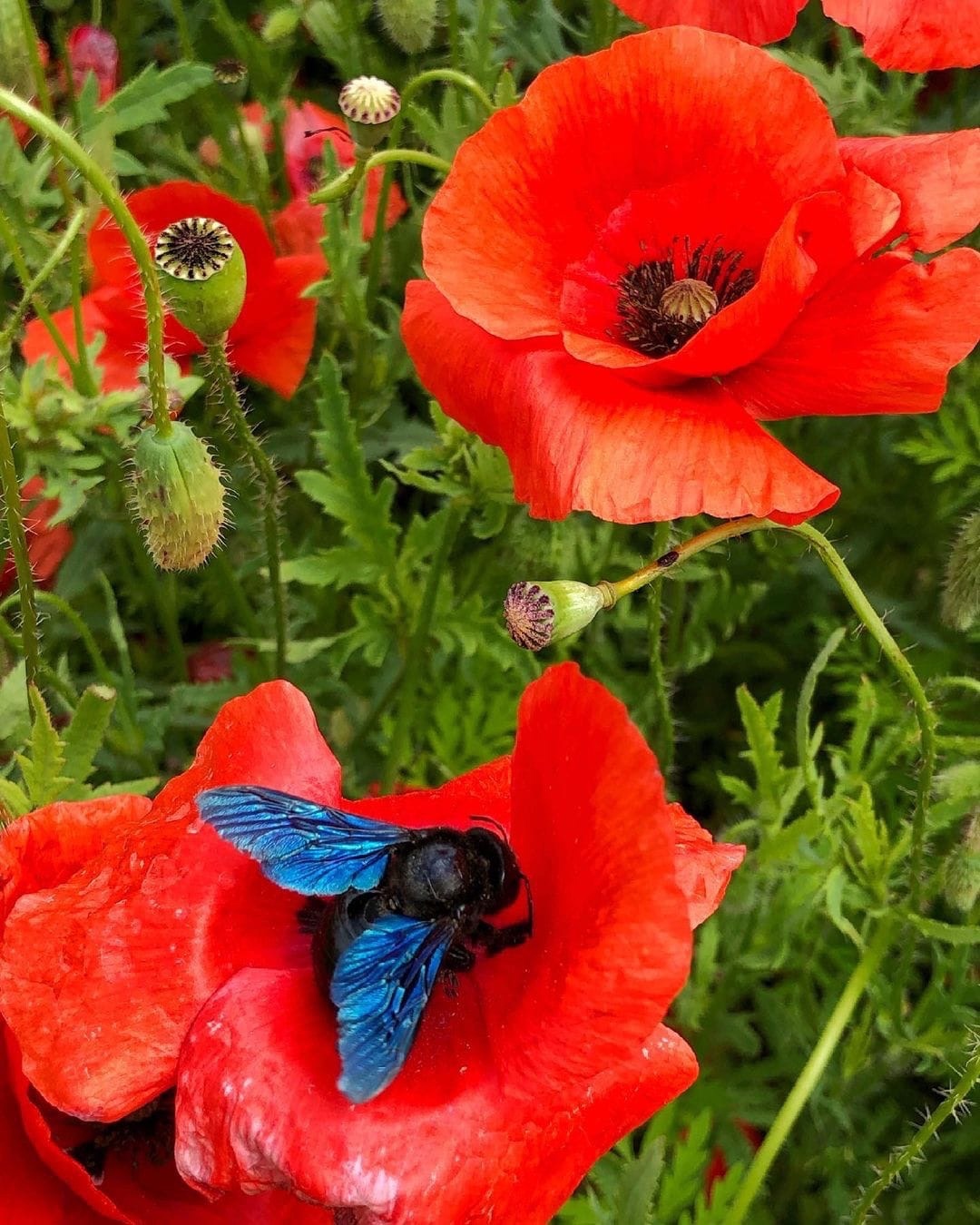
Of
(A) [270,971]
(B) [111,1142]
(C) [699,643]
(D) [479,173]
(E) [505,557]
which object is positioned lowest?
(C) [699,643]

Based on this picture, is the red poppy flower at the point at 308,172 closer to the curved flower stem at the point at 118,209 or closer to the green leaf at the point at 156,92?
the green leaf at the point at 156,92

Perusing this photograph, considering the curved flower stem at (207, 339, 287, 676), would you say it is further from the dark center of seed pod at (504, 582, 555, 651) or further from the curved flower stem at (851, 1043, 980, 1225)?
the curved flower stem at (851, 1043, 980, 1225)

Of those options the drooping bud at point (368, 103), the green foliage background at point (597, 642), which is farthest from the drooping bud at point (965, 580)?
the drooping bud at point (368, 103)

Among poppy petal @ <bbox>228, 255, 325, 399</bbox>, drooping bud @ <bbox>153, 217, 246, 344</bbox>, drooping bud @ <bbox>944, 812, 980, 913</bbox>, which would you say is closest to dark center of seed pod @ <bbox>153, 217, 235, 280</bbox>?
drooping bud @ <bbox>153, 217, 246, 344</bbox>

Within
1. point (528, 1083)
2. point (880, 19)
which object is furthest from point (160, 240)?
point (528, 1083)

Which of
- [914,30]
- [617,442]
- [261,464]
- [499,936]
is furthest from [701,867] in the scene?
[914,30]

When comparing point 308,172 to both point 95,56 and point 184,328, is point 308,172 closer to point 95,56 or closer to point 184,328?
point 95,56

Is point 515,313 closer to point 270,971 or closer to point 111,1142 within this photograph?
point 270,971

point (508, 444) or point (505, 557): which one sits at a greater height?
point (508, 444)
